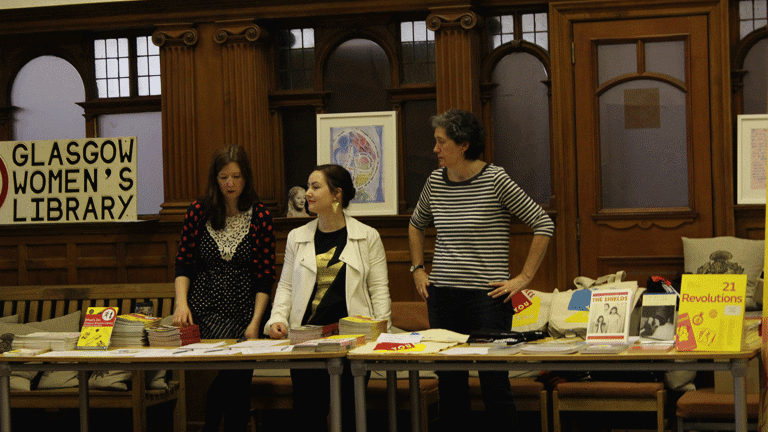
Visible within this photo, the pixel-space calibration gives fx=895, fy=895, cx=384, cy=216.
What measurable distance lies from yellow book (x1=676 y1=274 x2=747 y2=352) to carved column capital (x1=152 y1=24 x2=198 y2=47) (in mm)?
4400

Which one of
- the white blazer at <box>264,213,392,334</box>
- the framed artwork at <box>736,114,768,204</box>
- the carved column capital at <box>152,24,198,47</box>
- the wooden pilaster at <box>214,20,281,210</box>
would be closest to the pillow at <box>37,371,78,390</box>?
the white blazer at <box>264,213,392,334</box>

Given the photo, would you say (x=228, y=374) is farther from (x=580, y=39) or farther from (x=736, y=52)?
(x=736, y=52)

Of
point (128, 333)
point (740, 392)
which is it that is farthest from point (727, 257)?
point (128, 333)

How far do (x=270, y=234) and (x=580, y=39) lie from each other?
306 centimetres

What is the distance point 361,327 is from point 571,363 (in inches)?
37.8

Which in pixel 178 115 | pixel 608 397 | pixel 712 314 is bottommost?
pixel 608 397

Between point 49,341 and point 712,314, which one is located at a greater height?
point 712,314

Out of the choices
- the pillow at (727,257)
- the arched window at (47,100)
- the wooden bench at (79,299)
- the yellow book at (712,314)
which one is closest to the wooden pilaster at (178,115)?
the wooden bench at (79,299)

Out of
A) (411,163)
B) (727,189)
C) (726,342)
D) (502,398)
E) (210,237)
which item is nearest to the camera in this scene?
(726,342)

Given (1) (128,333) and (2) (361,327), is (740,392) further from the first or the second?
→ (1) (128,333)

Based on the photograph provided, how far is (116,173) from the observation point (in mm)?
6371

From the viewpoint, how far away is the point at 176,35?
260 inches

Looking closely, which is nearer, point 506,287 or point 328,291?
point 506,287

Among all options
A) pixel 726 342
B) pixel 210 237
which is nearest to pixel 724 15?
pixel 726 342
